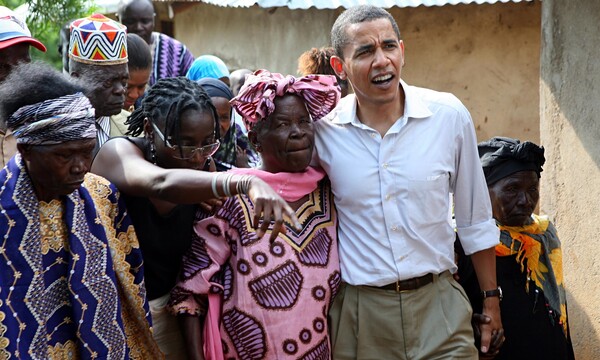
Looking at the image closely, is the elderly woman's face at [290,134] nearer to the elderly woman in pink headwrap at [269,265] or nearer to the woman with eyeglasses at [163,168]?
the elderly woman in pink headwrap at [269,265]

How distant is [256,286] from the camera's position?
14.1 ft

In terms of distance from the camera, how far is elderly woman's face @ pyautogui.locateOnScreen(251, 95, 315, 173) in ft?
14.4

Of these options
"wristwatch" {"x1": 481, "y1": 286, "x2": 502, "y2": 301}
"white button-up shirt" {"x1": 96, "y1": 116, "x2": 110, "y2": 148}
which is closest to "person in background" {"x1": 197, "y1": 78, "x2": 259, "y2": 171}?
"white button-up shirt" {"x1": 96, "y1": 116, "x2": 110, "y2": 148}

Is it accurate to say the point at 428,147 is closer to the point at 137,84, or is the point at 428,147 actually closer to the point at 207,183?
the point at 207,183

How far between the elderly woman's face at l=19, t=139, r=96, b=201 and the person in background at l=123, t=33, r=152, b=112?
2.16 meters

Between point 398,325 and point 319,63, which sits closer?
point 398,325

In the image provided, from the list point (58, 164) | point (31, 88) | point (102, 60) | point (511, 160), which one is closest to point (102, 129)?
point (102, 60)

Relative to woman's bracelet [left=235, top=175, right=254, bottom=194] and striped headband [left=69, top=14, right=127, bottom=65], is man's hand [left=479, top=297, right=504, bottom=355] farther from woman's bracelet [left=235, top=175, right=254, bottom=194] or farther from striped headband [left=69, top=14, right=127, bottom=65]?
striped headband [left=69, top=14, right=127, bottom=65]

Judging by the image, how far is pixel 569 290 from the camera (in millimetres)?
6125

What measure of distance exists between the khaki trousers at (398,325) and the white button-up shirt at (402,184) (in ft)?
0.30

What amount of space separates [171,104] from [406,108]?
41.6 inches

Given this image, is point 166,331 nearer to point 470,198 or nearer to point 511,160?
point 470,198

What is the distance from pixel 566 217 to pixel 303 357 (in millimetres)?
2446

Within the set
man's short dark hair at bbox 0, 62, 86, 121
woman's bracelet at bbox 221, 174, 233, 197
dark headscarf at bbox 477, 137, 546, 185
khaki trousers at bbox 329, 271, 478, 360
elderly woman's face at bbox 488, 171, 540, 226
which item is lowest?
khaki trousers at bbox 329, 271, 478, 360
